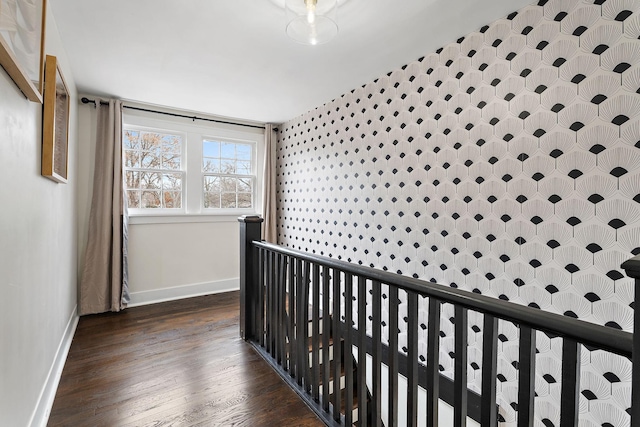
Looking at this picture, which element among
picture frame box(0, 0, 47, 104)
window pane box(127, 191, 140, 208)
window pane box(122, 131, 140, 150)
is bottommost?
window pane box(127, 191, 140, 208)

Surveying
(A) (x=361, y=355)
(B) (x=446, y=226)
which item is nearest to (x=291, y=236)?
(B) (x=446, y=226)

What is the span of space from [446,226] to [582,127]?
0.94m

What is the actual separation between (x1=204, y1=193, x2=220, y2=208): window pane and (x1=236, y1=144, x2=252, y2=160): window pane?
0.63 meters

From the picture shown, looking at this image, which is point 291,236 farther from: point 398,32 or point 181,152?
point 398,32

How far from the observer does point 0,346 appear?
3.43 ft

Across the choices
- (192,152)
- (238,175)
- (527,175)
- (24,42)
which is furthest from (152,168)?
(527,175)

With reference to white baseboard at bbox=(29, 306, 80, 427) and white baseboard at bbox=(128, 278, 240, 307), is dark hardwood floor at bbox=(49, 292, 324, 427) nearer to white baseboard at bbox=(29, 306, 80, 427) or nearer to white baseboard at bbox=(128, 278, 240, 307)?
white baseboard at bbox=(29, 306, 80, 427)

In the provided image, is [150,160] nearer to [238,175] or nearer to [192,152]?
[192,152]

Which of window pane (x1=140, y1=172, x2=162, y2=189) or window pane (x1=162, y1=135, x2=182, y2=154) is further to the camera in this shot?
window pane (x1=162, y1=135, x2=182, y2=154)

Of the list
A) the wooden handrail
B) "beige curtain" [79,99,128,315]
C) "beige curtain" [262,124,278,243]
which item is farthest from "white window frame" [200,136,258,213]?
the wooden handrail

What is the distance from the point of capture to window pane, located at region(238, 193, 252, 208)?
14.3 feet

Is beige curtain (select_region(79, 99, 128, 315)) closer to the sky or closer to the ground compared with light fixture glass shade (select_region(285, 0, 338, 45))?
closer to the ground

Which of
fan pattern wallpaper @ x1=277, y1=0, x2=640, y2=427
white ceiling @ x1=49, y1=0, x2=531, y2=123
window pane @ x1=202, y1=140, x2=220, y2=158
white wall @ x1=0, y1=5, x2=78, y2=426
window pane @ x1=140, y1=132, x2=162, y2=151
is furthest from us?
window pane @ x1=202, y1=140, x2=220, y2=158

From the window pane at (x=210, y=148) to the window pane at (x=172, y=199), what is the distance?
2.07 feet
